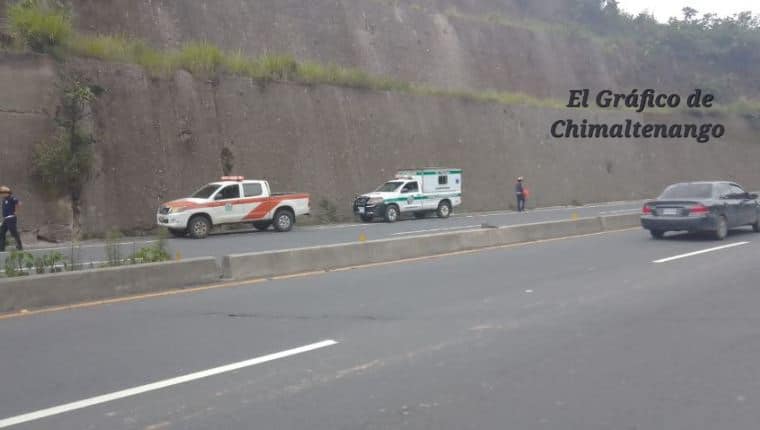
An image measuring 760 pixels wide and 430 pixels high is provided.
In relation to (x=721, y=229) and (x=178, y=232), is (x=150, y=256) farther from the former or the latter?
(x=721, y=229)

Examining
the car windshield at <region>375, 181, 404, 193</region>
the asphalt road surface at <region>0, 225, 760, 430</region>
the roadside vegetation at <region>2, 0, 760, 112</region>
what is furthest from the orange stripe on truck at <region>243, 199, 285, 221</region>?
the asphalt road surface at <region>0, 225, 760, 430</region>

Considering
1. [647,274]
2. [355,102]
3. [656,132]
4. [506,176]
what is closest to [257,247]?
[647,274]

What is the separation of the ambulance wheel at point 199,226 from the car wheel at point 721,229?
15.0 m

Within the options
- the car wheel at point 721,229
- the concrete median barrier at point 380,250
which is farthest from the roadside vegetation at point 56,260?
the car wheel at point 721,229

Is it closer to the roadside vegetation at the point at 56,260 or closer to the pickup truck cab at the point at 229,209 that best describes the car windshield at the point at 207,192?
the pickup truck cab at the point at 229,209

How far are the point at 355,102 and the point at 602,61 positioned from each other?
115 ft

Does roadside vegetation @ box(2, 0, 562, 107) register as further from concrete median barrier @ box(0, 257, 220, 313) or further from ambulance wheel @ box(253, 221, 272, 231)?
concrete median barrier @ box(0, 257, 220, 313)

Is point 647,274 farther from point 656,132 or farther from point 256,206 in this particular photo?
point 656,132

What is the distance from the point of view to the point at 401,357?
6750 millimetres

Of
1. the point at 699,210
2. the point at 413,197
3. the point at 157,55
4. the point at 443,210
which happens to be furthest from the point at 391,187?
the point at 699,210

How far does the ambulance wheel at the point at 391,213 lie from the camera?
95.4ft

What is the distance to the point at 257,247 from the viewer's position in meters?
18.3

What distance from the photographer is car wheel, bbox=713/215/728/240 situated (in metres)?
17.2

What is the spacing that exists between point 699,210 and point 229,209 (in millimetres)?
14294
